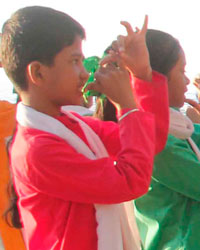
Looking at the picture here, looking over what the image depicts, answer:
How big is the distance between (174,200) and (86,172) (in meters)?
0.53

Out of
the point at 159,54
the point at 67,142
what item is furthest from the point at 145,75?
the point at 67,142

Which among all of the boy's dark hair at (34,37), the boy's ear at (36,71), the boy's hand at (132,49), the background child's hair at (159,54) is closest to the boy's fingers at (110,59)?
the boy's hand at (132,49)

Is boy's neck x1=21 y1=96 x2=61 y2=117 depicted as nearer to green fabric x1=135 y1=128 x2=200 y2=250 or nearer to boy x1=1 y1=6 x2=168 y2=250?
Result: boy x1=1 y1=6 x2=168 y2=250

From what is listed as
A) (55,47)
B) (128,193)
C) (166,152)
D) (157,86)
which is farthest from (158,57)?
(128,193)

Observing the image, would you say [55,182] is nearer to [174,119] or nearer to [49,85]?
[49,85]

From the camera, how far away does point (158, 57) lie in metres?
1.65

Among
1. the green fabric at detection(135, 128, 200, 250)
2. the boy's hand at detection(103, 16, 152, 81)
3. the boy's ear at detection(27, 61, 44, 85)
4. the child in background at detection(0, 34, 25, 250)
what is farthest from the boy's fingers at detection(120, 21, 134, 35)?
the child in background at detection(0, 34, 25, 250)

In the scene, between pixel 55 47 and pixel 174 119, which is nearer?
pixel 55 47

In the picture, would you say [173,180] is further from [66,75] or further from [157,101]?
[66,75]

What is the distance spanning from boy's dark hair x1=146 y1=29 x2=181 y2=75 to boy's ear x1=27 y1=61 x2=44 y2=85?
53 cm

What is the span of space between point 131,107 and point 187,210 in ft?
1.71

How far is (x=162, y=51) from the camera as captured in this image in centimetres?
165

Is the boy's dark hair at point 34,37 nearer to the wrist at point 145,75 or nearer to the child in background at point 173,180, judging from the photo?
the wrist at point 145,75

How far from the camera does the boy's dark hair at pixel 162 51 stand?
1.64m
